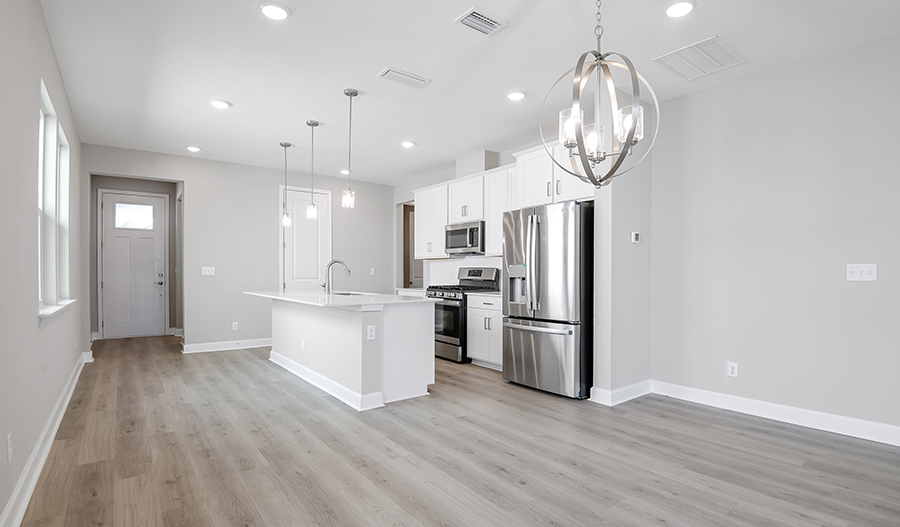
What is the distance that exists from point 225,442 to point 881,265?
170 inches

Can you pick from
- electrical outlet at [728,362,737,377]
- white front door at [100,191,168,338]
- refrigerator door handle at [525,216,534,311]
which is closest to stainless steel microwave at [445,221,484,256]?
refrigerator door handle at [525,216,534,311]

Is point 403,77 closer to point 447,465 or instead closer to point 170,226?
point 447,465

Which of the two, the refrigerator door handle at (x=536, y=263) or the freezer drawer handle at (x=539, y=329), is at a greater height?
the refrigerator door handle at (x=536, y=263)

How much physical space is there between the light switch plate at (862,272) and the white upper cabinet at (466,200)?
3470 mm

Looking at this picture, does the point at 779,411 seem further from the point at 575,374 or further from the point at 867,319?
the point at 575,374

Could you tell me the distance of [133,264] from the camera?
7.22m

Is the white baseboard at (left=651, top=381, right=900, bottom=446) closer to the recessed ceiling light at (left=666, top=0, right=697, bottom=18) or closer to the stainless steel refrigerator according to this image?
the stainless steel refrigerator

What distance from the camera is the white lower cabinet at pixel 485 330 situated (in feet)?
16.3

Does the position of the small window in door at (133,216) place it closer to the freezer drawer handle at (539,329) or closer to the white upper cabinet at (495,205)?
the white upper cabinet at (495,205)

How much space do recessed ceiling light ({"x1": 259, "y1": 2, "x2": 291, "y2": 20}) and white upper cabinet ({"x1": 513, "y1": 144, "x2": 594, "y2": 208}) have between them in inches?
94.5

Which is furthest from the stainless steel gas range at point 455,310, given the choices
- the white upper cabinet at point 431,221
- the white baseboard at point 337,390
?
→ the white baseboard at point 337,390

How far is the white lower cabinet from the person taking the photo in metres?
4.96

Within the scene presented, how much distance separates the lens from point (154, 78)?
3.54 meters

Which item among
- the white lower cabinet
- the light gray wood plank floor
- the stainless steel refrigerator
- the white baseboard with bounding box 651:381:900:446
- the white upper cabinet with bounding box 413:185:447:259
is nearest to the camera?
the light gray wood plank floor
